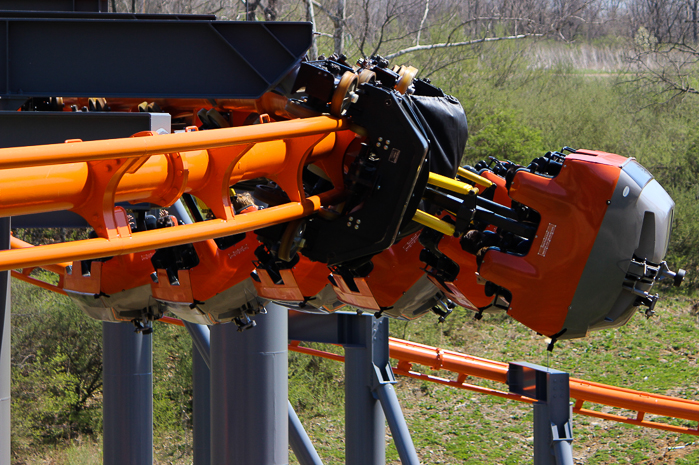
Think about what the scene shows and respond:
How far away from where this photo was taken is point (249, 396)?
181 inches

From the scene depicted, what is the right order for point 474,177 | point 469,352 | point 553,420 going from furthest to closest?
point 469,352, point 553,420, point 474,177

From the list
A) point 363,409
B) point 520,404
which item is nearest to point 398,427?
point 363,409

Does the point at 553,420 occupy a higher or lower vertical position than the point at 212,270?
lower

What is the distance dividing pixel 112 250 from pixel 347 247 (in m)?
0.99

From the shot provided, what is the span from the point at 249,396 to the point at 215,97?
90.9 inches

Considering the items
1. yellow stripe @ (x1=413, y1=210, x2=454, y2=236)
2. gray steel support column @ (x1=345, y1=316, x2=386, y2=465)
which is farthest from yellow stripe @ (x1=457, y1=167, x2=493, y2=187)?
gray steel support column @ (x1=345, y1=316, x2=386, y2=465)

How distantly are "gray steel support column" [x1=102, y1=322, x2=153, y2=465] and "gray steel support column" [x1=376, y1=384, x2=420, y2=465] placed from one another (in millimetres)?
2622

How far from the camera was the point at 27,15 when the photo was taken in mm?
2951

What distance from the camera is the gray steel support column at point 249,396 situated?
4.57 meters

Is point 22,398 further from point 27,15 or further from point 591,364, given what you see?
point 27,15

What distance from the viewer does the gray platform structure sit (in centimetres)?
265

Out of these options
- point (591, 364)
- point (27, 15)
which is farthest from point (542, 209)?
point (591, 364)

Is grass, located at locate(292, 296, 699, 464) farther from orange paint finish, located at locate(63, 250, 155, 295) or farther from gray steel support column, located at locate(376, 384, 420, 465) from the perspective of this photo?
orange paint finish, located at locate(63, 250, 155, 295)

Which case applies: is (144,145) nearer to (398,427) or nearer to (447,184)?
(447,184)
